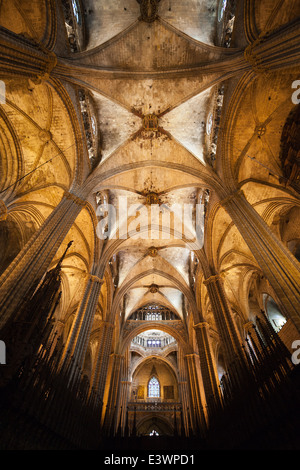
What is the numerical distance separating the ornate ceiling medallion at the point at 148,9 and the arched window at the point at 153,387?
28746mm

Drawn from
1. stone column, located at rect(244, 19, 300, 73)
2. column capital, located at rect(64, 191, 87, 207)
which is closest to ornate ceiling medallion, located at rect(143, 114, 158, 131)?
stone column, located at rect(244, 19, 300, 73)

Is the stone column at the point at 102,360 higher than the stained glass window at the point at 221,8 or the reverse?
the reverse

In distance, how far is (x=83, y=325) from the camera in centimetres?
948

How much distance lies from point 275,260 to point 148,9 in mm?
11054

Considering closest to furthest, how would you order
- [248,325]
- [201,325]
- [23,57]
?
[23,57], [201,325], [248,325]

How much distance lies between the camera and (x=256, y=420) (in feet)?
16.2

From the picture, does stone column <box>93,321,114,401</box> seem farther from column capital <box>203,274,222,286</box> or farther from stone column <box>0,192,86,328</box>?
stone column <box>0,192,86,328</box>

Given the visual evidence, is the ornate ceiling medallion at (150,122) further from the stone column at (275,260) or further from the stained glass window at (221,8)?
the stone column at (275,260)

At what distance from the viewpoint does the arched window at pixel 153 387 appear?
2337 centimetres

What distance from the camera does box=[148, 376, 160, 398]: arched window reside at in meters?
23.4

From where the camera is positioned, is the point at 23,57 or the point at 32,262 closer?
the point at 23,57

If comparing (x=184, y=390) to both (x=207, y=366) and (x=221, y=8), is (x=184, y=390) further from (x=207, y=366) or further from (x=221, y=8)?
(x=221, y=8)

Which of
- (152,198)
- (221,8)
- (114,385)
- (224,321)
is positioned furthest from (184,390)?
(221,8)

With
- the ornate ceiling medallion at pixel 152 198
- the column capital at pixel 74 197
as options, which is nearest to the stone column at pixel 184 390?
the ornate ceiling medallion at pixel 152 198
